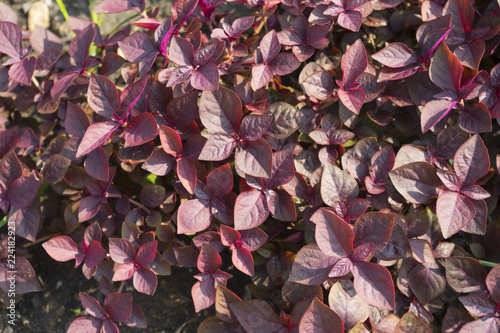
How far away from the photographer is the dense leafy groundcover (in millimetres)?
1210

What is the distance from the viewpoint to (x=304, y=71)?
57.5 inches

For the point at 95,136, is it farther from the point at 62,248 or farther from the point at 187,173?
the point at 62,248

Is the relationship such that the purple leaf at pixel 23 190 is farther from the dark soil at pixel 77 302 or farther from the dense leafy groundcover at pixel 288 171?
the dark soil at pixel 77 302

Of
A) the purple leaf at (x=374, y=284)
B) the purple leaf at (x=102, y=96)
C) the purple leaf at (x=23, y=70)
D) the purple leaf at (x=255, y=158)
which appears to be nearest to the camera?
the purple leaf at (x=374, y=284)

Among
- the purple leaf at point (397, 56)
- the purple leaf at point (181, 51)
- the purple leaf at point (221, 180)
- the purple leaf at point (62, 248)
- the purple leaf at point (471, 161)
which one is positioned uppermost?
the purple leaf at point (181, 51)

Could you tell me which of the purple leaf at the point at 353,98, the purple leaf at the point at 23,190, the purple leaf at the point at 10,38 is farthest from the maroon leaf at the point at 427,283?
the purple leaf at the point at 10,38

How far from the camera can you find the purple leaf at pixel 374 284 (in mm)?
1090

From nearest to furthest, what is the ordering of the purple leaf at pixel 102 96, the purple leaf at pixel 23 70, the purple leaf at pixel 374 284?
the purple leaf at pixel 374 284 < the purple leaf at pixel 102 96 < the purple leaf at pixel 23 70

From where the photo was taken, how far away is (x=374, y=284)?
3.65 ft

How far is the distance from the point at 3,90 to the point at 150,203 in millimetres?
766

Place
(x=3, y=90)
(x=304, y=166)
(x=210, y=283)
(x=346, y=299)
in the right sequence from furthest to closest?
1. (x=3, y=90)
2. (x=304, y=166)
3. (x=210, y=283)
4. (x=346, y=299)

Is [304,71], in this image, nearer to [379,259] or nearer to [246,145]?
[246,145]

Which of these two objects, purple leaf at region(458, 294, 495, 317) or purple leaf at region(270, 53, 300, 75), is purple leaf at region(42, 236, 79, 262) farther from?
purple leaf at region(458, 294, 495, 317)

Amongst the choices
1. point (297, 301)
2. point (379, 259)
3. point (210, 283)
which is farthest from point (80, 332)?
point (379, 259)
